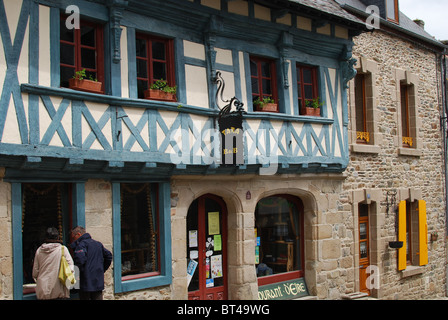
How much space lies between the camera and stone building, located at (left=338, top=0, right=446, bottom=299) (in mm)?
11703

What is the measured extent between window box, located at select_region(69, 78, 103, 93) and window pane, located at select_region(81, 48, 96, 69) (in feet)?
1.21

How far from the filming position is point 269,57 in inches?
385

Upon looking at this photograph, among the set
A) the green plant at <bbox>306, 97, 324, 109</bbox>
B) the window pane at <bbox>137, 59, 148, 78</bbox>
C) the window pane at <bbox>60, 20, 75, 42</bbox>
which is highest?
the window pane at <bbox>60, 20, 75, 42</bbox>

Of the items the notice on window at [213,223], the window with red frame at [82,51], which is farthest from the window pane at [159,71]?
the notice on window at [213,223]

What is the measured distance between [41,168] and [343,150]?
6.01m

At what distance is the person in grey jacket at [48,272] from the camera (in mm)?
6363

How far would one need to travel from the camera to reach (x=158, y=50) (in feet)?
27.2

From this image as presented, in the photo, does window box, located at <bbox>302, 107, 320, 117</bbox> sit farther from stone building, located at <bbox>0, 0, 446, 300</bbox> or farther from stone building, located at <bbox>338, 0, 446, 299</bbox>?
stone building, located at <bbox>338, 0, 446, 299</bbox>

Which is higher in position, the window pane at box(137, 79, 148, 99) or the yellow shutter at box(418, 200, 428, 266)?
the window pane at box(137, 79, 148, 99)

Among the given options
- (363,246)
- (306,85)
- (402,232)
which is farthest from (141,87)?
(402,232)

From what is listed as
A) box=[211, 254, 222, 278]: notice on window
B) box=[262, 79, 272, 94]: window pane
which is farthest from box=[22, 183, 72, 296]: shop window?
box=[262, 79, 272, 94]: window pane

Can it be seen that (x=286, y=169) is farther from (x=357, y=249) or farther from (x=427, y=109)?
(x=427, y=109)

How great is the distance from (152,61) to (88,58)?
3.37 ft

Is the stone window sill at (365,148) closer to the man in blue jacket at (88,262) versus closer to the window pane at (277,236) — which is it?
the window pane at (277,236)
